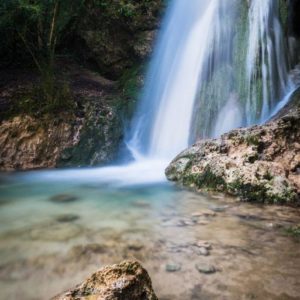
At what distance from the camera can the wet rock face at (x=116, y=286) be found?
1.69 m

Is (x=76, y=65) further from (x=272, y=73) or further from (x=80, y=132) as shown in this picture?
(x=272, y=73)

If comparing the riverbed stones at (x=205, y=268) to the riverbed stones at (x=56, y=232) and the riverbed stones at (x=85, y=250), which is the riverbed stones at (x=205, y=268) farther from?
the riverbed stones at (x=56, y=232)

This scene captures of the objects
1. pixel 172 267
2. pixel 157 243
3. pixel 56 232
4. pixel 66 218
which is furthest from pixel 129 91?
pixel 172 267

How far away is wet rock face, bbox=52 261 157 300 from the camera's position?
5.55 feet

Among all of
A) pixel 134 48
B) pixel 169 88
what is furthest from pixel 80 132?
pixel 134 48

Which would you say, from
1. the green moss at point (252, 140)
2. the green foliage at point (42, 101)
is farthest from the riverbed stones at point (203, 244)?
the green foliage at point (42, 101)

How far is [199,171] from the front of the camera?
219 inches

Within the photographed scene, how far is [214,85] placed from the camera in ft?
30.4

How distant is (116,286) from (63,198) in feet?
12.1

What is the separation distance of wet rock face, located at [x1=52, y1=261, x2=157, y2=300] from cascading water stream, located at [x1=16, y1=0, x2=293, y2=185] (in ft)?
18.4

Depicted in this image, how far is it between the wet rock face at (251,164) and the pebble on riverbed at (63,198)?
1826mm

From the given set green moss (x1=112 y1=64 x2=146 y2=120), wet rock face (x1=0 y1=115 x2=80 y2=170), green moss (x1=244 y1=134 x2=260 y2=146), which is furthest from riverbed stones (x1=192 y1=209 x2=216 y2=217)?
green moss (x1=112 y1=64 x2=146 y2=120)

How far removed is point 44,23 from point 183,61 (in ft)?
14.0

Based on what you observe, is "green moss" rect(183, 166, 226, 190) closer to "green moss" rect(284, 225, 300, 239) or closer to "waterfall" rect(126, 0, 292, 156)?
"green moss" rect(284, 225, 300, 239)
